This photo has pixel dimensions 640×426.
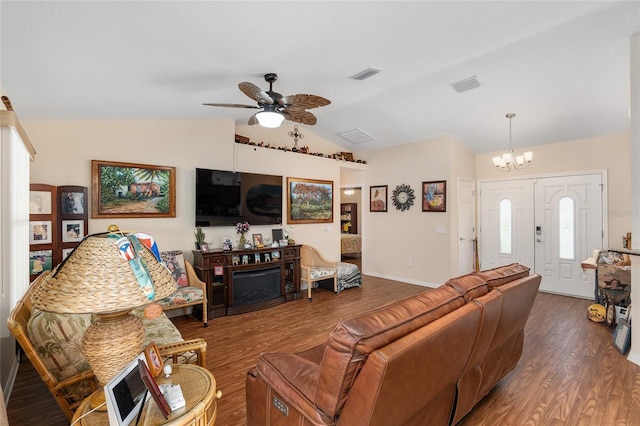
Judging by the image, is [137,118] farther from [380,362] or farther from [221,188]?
[380,362]

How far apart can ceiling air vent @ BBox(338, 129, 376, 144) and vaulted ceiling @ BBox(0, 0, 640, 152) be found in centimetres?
124

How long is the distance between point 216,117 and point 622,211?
6.37m

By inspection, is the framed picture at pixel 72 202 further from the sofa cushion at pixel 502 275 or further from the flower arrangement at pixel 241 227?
the sofa cushion at pixel 502 275

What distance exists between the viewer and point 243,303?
4285mm

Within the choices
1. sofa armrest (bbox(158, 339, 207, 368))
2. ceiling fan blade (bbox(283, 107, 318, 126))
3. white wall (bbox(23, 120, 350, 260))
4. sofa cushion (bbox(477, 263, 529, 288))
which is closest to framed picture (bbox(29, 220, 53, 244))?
white wall (bbox(23, 120, 350, 260))

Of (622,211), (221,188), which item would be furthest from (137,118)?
(622,211)

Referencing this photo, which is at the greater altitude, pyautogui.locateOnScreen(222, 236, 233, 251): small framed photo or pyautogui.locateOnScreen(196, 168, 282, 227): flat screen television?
pyautogui.locateOnScreen(196, 168, 282, 227): flat screen television

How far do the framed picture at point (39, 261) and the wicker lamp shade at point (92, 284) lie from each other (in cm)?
258

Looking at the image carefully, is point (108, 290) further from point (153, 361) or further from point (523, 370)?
point (523, 370)

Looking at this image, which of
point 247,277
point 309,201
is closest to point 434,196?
point 309,201

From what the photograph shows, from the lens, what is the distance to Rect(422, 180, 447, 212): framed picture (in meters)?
5.50

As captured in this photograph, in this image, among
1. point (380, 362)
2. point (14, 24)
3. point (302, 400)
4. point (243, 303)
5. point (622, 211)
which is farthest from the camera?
point (622, 211)

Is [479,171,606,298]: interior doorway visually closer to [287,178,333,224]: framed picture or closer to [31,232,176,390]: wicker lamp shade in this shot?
[287,178,333,224]: framed picture

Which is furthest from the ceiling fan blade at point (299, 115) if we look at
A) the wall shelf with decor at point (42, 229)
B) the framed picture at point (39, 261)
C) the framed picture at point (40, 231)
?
the framed picture at point (39, 261)
